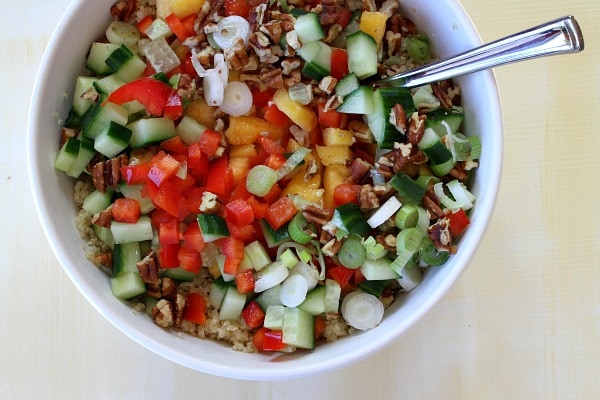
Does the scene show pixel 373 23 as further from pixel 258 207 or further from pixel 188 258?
pixel 188 258

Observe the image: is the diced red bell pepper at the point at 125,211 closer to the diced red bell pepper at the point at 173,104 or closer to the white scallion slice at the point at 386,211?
the diced red bell pepper at the point at 173,104

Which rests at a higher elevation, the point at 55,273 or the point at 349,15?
the point at 349,15

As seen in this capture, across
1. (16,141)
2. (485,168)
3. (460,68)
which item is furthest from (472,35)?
(16,141)

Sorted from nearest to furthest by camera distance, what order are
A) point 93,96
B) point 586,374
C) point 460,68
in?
1. point 460,68
2. point 93,96
3. point 586,374

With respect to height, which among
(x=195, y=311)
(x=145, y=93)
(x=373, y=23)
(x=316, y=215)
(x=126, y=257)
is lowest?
(x=195, y=311)

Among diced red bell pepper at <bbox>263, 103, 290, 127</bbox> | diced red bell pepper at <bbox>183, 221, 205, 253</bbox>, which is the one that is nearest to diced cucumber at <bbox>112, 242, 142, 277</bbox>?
diced red bell pepper at <bbox>183, 221, 205, 253</bbox>

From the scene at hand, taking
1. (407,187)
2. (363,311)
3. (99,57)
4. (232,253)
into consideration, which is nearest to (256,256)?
(232,253)

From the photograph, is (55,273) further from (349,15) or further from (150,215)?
(349,15)
